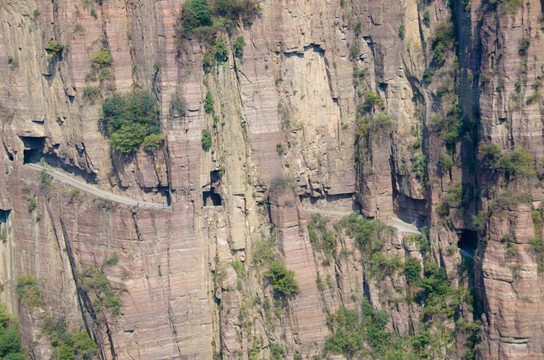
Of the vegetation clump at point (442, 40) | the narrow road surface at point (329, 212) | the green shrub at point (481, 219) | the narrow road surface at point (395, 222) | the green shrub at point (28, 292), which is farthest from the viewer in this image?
the green shrub at point (28, 292)

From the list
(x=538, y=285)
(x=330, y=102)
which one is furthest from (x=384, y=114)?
(x=538, y=285)

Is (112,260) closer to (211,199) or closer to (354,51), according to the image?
(211,199)

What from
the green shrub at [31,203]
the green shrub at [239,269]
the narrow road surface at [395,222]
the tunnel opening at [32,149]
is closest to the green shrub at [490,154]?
the narrow road surface at [395,222]

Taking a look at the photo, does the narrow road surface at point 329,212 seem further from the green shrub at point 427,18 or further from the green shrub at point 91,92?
the green shrub at point 91,92

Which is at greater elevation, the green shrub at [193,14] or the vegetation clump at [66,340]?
the green shrub at [193,14]

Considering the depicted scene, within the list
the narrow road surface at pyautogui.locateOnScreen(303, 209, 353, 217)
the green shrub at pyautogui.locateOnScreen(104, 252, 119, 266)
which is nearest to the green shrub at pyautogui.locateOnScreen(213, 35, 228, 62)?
the narrow road surface at pyautogui.locateOnScreen(303, 209, 353, 217)

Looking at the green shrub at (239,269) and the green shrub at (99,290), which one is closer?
the green shrub at (99,290)
